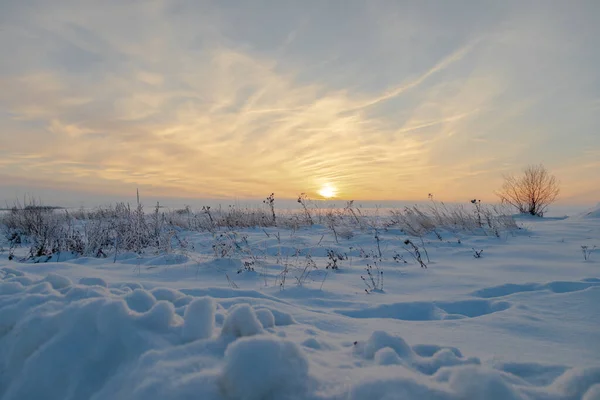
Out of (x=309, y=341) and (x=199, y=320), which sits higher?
(x=199, y=320)

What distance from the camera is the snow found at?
1.14 metres

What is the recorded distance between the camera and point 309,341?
1644 millimetres

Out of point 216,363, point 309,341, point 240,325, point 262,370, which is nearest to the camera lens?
point 262,370

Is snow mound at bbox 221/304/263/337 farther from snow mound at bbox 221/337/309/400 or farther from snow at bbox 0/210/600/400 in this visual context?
snow mound at bbox 221/337/309/400

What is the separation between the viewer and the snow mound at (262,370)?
3.62 feet

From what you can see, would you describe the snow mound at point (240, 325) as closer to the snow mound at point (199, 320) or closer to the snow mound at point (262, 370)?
the snow mound at point (199, 320)

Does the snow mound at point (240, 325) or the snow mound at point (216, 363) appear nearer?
the snow mound at point (216, 363)

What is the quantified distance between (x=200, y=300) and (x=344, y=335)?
82 centimetres

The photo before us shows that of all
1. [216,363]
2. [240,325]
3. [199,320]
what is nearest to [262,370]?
[216,363]

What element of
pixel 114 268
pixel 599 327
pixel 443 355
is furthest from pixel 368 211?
pixel 443 355

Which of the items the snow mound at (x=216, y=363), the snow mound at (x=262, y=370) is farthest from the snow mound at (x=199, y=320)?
the snow mound at (x=262, y=370)

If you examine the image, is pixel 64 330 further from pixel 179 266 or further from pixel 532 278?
pixel 532 278

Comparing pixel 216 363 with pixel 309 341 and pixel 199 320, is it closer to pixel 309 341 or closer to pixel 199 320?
pixel 199 320

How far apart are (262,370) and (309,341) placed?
0.56 m
